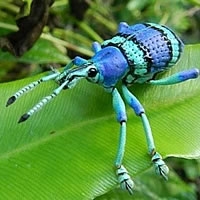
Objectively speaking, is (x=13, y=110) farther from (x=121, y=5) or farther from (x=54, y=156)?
(x=121, y=5)

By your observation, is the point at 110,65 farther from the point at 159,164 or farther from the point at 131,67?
the point at 159,164

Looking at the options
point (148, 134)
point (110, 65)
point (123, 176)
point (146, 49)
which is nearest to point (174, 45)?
point (146, 49)

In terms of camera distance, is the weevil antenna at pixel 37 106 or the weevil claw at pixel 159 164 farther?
the weevil claw at pixel 159 164

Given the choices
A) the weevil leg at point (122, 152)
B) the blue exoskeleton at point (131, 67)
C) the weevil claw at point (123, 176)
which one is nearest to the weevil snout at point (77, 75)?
the blue exoskeleton at point (131, 67)

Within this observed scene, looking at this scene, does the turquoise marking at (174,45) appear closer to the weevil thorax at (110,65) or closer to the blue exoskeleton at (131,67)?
the blue exoskeleton at (131,67)

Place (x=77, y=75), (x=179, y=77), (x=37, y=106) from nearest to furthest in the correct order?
(x=37, y=106) < (x=77, y=75) < (x=179, y=77)

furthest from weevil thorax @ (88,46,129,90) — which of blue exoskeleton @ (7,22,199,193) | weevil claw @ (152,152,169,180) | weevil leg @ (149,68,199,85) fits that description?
weevil claw @ (152,152,169,180)
